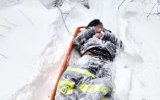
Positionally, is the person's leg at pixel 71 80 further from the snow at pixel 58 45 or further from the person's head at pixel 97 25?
the person's head at pixel 97 25

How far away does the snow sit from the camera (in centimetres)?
385

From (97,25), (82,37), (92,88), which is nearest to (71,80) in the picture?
(92,88)

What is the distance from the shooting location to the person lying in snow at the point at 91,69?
3404mm

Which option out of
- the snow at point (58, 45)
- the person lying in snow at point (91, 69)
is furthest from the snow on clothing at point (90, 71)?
the snow at point (58, 45)

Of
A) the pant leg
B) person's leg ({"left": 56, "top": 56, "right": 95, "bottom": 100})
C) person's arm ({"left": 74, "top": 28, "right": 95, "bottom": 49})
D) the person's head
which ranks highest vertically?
the person's head

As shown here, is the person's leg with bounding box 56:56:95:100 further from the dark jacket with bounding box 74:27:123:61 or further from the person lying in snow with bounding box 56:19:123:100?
the dark jacket with bounding box 74:27:123:61

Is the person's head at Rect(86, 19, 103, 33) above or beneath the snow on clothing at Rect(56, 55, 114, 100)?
above

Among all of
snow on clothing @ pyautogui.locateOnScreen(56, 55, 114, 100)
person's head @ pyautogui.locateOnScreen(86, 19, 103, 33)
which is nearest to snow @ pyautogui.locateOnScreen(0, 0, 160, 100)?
snow on clothing @ pyautogui.locateOnScreen(56, 55, 114, 100)

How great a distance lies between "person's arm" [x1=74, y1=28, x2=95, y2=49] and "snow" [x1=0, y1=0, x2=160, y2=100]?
0.74 ft

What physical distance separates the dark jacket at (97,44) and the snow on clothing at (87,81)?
16 cm

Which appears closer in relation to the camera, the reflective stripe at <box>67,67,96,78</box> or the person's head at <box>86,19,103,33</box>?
the reflective stripe at <box>67,67,96,78</box>

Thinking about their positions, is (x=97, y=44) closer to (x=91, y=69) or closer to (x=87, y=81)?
(x=91, y=69)

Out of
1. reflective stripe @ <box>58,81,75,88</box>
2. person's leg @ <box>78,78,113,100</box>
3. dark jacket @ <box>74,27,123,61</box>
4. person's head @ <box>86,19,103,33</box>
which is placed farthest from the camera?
person's head @ <box>86,19,103,33</box>

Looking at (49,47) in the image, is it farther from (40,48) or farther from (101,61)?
(101,61)
